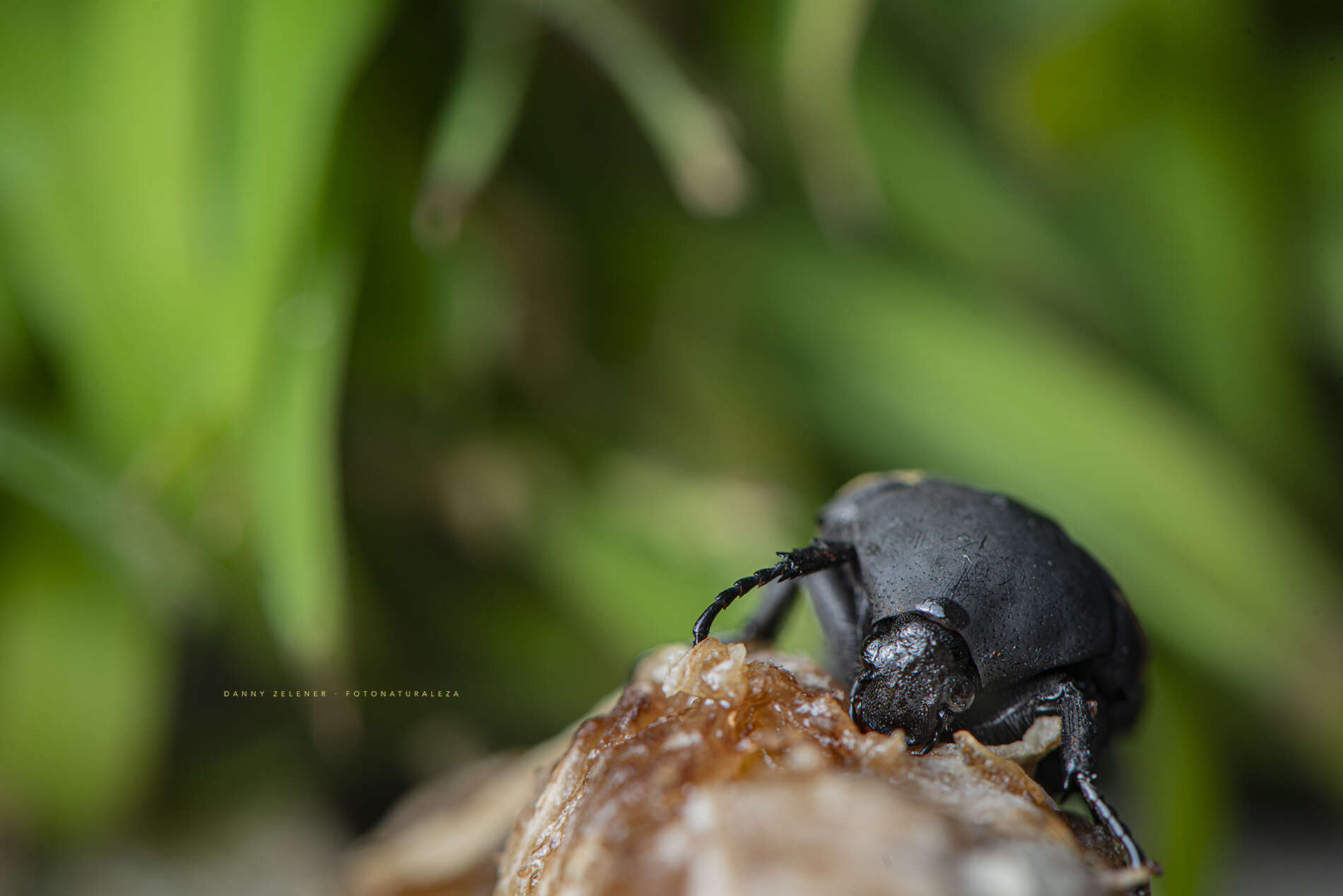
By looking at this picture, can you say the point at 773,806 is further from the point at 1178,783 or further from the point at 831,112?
the point at 831,112

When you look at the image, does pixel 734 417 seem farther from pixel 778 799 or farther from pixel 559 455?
pixel 778 799

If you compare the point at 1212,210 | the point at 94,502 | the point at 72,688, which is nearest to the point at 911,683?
the point at 94,502

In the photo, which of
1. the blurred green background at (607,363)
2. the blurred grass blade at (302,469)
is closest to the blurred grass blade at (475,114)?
the blurred green background at (607,363)

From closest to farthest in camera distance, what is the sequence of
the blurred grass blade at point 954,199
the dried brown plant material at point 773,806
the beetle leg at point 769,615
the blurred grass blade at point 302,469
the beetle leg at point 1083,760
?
the dried brown plant material at point 773,806 < the beetle leg at point 1083,760 < the beetle leg at point 769,615 < the blurred grass blade at point 302,469 < the blurred grass blade at point 954,199

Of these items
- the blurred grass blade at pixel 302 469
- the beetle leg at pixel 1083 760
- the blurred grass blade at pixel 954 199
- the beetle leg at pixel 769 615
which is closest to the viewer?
the beetle leg at pixel 1083 760

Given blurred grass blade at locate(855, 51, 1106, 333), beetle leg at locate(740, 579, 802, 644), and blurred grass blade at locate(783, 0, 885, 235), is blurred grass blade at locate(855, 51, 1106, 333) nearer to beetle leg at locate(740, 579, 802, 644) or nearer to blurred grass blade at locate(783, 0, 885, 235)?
blurred grass blade at locate(783, 0, 885, 235)

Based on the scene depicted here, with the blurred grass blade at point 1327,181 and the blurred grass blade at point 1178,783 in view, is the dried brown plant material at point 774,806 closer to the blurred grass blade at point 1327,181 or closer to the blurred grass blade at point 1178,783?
the blurred grass blade at point 1178,783

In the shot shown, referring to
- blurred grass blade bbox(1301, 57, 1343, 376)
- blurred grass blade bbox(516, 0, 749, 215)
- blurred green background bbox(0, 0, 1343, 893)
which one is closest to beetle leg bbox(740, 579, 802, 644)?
blurred green background bbox(0, 0, 1343, 893)
